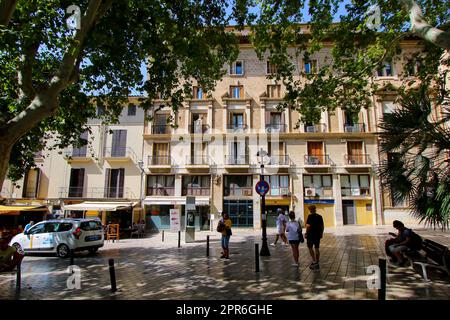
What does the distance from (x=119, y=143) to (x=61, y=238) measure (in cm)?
1564

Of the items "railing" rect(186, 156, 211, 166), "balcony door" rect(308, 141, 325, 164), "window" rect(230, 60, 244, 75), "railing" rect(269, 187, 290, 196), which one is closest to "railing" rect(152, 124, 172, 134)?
"railing" rect(186, 156, 211, 166)

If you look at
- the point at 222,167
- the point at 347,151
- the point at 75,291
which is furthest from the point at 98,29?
the point at 347,151

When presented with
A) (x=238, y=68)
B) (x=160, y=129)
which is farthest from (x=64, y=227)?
(x=238, y=68)

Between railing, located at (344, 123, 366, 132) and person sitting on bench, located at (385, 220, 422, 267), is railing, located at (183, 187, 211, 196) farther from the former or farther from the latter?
person sitting on bench, located at (385, 220, 422, 267)

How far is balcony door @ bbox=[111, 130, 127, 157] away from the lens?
84.0 feet

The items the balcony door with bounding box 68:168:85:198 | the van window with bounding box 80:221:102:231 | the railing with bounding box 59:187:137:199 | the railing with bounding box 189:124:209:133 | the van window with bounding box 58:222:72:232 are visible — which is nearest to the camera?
the van window with bounding box 58:222:72:232

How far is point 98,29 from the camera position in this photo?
811 cm

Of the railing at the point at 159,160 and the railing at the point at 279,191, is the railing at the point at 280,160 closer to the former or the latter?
the railing at the point at 279,191

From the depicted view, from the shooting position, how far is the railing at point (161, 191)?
83.1 feet

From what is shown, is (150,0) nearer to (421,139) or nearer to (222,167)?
(421,139)

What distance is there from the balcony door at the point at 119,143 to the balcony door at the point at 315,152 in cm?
1726

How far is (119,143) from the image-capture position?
25812mm

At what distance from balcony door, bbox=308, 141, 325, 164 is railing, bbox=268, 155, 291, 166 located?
2.00 m
